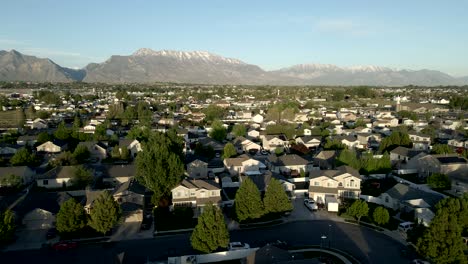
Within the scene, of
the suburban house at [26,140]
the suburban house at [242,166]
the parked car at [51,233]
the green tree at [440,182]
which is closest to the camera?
the parked car at [51,233]

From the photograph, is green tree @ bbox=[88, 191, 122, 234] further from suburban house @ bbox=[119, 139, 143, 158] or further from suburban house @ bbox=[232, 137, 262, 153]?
suburban house @ bbox=[232, 137, 262, 153]

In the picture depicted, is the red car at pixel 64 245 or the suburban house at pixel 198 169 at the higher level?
the suburban house at pixel 198 169

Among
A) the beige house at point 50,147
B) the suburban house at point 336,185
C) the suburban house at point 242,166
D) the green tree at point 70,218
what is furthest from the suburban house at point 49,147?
the suburban house at point 336,185

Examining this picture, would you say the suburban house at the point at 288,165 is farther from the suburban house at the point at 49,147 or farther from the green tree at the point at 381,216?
the suburban house at the point at 49,147

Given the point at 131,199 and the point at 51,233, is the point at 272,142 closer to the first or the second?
the point at 131,199

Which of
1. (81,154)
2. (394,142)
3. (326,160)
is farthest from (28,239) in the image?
(394,142)

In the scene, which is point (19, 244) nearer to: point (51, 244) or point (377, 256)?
point (51, 244)
